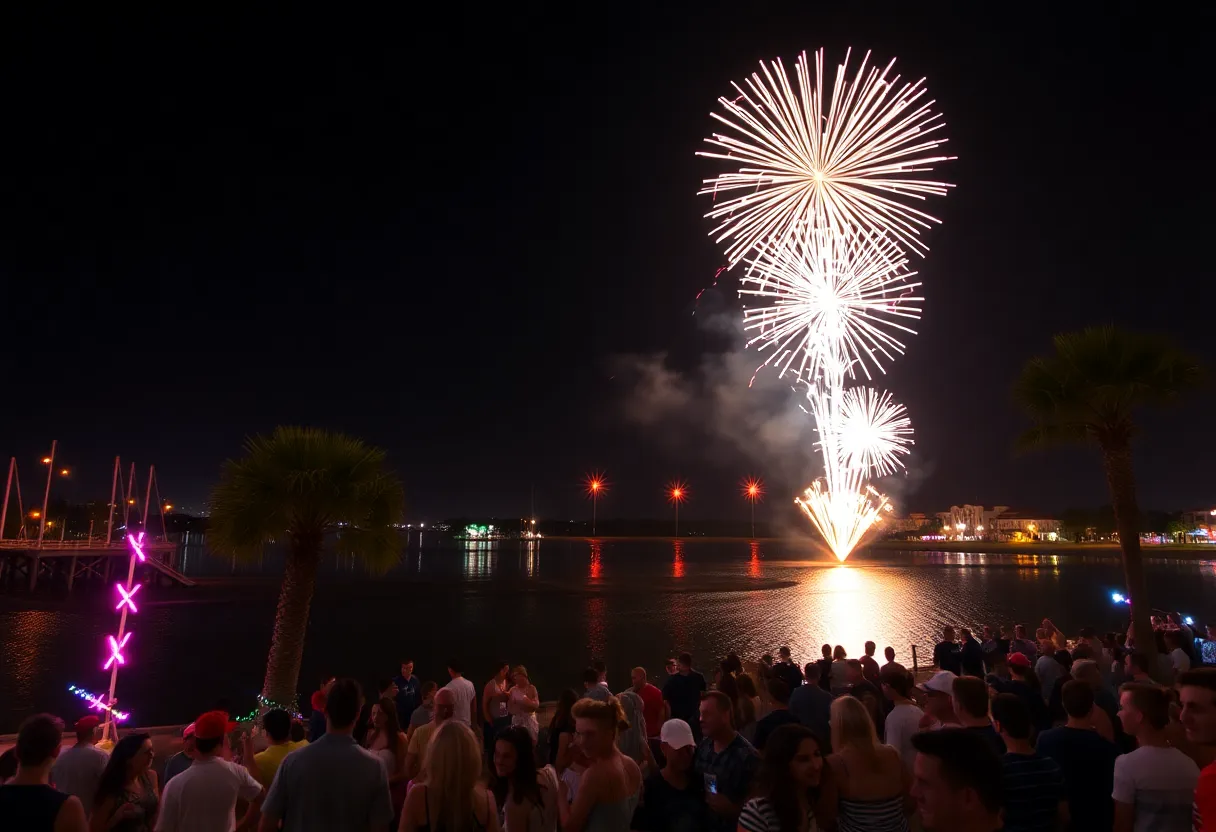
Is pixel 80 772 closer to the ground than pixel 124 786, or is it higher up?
closer to the ground

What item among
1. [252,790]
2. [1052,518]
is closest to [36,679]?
[252,790]

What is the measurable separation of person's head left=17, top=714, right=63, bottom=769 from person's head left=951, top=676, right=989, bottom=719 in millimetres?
5594

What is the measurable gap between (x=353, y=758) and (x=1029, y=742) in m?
4.06

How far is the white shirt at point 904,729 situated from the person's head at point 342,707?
4304 millimetres

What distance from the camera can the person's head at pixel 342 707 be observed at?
416 cm

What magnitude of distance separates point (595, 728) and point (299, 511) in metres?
9.85

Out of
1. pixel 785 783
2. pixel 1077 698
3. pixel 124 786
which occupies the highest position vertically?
pixel 1077 698

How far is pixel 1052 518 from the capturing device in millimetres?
193000

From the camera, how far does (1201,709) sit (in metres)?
4.08

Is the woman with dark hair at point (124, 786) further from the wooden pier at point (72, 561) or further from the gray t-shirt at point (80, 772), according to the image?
the wooden pier at point (72, 561)

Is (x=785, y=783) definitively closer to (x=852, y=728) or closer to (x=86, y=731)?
(x=852, y=728)

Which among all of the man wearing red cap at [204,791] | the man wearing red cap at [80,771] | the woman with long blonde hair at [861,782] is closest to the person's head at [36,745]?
the man wearing red cap at [204,791]

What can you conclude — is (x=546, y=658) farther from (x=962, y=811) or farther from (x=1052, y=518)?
(x=1052, y=518)

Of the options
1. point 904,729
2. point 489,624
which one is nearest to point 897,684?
point 904,729
